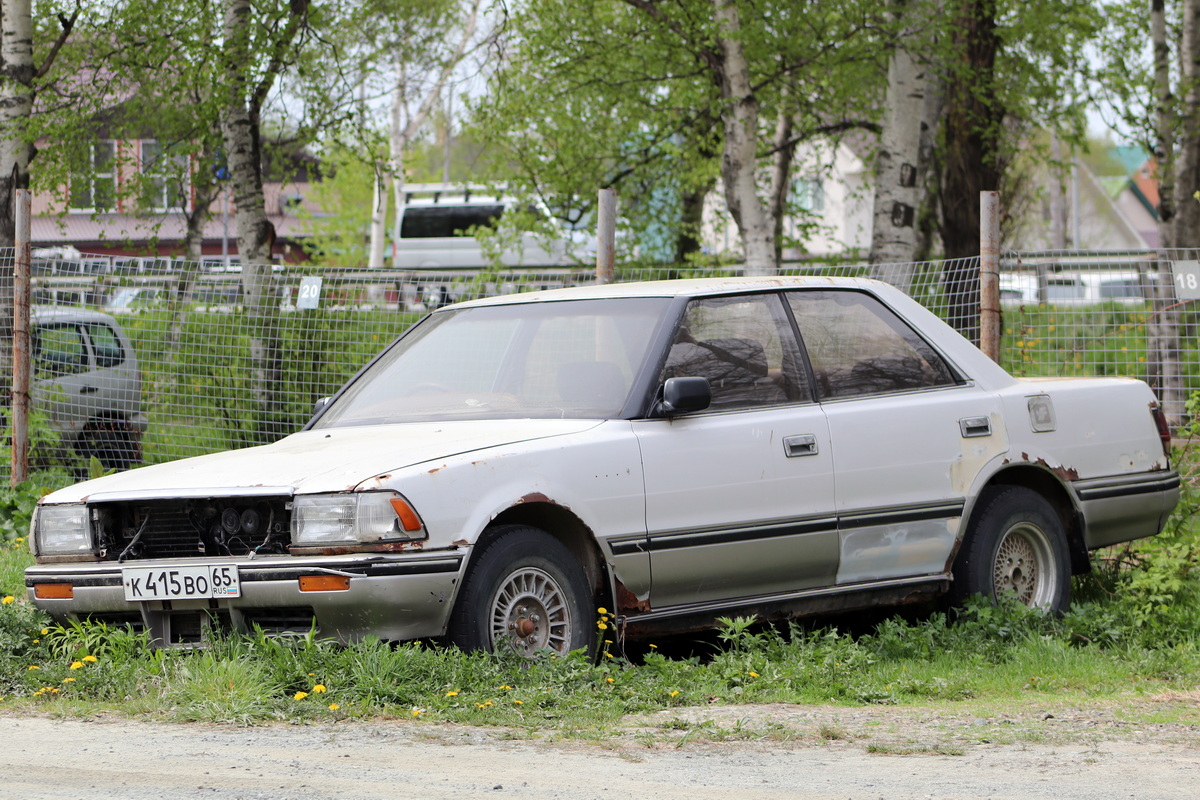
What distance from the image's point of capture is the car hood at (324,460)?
5379 mm

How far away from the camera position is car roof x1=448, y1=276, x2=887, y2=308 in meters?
6.59

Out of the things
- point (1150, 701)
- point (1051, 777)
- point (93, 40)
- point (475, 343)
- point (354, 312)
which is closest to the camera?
point (1051, 777)

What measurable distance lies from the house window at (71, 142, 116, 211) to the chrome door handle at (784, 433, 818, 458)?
1143 cm

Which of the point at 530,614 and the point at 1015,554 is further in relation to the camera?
the point at 1015,554

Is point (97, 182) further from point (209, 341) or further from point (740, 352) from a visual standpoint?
point (740, 352)

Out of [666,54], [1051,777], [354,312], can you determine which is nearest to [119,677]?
Answer: [1051,777]

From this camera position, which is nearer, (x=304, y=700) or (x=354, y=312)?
(x=304, y=700)

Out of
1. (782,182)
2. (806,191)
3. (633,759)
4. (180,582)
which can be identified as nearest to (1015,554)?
(633,759)

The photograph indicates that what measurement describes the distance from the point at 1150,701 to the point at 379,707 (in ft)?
9.38

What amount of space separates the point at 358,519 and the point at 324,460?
46 cm

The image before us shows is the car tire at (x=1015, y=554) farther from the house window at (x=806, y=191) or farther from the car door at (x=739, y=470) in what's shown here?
the house window at (x=806, y=191)

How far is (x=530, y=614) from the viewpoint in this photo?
5633 mm

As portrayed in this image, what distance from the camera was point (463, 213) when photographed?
51.2 meters

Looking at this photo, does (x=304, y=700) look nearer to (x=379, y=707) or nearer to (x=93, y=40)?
(x=379, y=707)
